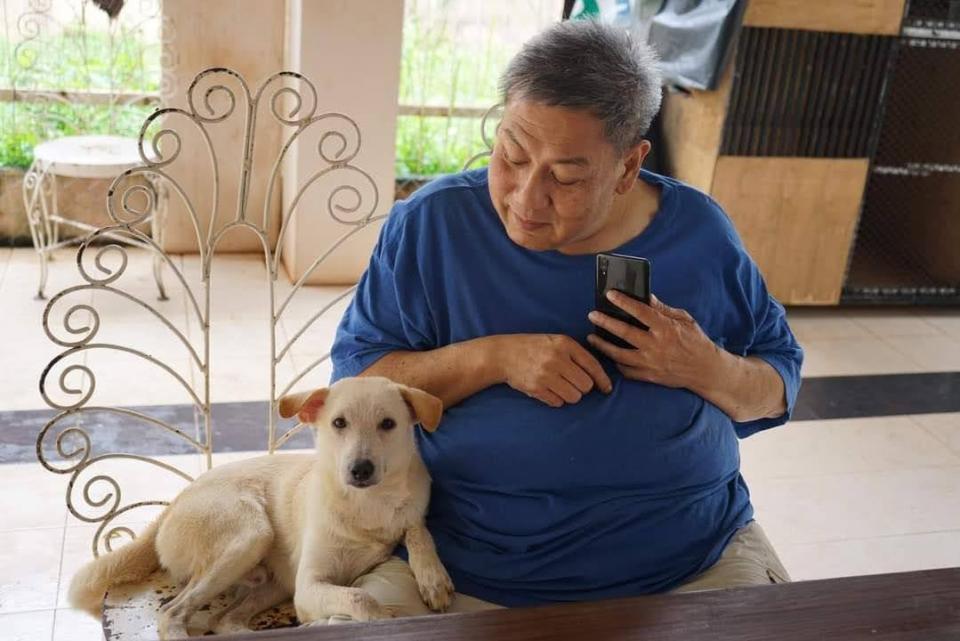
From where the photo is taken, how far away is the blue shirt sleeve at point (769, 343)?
5.47 ft

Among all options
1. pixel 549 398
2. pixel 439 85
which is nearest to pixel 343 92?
pixel 439 85

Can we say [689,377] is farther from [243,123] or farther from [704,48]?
[243,123]

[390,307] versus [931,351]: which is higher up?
[390,307]

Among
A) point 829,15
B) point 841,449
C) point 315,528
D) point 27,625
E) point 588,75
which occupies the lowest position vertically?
point 27,625

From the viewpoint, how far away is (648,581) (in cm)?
152

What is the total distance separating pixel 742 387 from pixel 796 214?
287 cm

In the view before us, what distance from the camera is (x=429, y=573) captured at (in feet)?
4.76

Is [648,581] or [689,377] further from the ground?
[689,377]

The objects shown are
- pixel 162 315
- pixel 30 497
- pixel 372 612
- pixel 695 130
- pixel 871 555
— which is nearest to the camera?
pixel 372 612

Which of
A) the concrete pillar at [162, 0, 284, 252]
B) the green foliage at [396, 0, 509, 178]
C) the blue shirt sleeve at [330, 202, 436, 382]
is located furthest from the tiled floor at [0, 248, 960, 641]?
the blue shirt sleeve at [330, 202, 436, 382]

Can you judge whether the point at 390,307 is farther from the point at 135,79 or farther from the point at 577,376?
the point at 135,79

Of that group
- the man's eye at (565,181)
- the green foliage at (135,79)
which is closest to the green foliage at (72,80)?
the green foliage at (135,79)

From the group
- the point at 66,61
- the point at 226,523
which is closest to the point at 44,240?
the point at 66,61

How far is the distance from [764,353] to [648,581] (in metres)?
0.44
